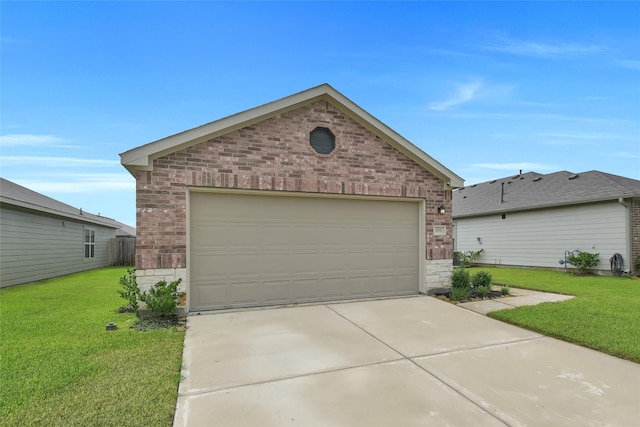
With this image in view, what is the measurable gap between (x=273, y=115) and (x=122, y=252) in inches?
656

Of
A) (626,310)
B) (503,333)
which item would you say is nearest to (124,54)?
(503,333)

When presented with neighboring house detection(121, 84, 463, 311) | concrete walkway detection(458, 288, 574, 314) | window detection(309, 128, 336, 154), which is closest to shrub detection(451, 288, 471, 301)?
concrete walkway detection(458, 288, 574, 314)

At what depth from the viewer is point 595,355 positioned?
4.10m

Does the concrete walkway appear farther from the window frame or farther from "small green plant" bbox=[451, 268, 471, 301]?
the window frame

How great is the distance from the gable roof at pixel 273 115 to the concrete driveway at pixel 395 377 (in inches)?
127

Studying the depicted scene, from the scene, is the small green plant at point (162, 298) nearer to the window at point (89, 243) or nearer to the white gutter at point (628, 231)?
the window at point (89, 243)

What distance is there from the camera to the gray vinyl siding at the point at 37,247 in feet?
33.7

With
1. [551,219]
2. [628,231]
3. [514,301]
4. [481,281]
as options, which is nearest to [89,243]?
[481,281]

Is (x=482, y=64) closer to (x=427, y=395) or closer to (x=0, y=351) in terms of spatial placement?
(x=427, y=395)

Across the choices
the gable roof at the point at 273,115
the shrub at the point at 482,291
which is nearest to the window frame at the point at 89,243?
the gable roof at the point at 273,115

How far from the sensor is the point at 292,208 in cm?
715

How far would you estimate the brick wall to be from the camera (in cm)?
612

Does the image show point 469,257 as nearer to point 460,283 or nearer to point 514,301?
point 460,283

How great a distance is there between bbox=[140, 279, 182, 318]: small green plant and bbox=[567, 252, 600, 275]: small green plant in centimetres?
1431
